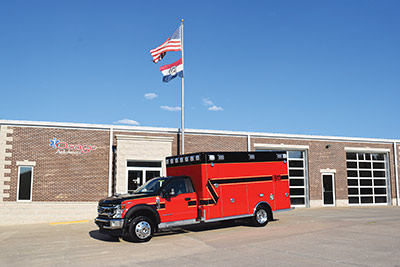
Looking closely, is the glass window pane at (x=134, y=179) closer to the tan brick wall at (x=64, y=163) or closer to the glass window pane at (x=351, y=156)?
the tan brick wall at (x=64, y=163)

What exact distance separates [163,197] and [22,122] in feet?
30.9

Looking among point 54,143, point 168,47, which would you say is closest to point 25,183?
point 54,143

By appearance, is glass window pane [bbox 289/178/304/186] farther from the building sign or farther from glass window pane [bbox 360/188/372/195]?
the building sign

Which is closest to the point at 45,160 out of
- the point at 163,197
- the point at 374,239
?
the point at 163,197

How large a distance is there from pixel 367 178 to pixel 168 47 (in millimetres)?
16154

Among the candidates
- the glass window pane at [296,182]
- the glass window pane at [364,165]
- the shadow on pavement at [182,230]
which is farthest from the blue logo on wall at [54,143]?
the glass window pane at [364,165]

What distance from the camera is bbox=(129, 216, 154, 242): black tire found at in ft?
36.1

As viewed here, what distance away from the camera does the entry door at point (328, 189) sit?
23672mm

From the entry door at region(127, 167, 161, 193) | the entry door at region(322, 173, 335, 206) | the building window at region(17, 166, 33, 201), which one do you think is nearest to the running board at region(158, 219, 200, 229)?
the entry door at region(127, 167, 161, 193)

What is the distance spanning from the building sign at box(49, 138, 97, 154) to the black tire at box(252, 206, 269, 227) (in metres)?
8.92

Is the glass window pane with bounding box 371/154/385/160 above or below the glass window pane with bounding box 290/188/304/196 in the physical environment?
above

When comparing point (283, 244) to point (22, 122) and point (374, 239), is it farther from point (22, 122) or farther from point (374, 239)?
point (22, 122)

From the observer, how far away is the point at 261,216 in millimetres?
13727

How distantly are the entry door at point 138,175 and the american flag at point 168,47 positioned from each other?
5.54 metres
